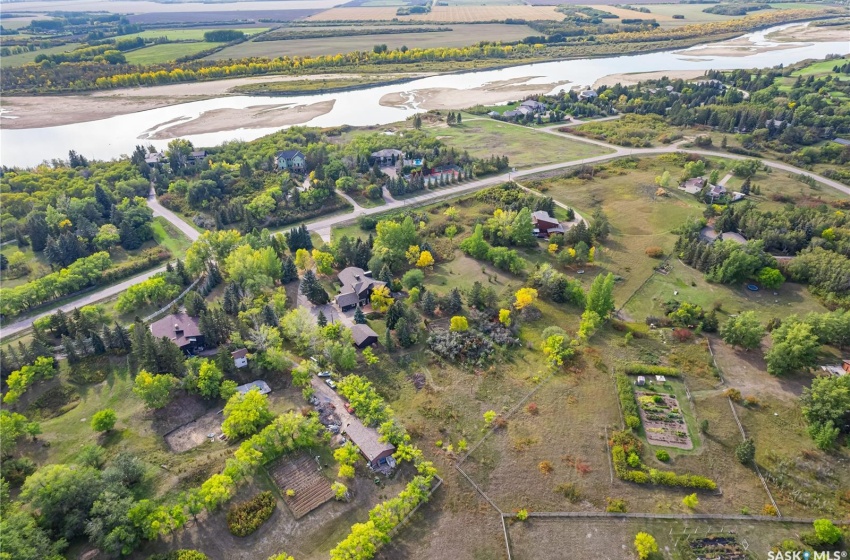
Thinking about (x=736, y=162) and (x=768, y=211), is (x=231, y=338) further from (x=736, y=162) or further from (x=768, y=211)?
(x=736, y=162)

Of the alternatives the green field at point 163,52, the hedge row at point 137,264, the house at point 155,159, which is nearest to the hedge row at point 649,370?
the hedge row at point 137,264

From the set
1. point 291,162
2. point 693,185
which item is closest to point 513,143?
point 693,185

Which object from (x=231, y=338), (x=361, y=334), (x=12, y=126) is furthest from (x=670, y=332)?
(x=12, y=126)

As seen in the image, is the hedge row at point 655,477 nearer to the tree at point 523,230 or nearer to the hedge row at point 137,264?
the tree at point 523,230

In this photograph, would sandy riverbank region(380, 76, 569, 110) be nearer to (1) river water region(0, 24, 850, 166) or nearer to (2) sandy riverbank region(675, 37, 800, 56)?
(1) river water region(0, 24, 850, 166)

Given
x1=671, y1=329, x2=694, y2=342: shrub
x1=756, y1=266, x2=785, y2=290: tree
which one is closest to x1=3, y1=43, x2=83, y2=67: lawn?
x1=671, y1=329, x2=694, y2=342: shrub

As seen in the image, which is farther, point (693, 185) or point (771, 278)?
point (693, 185)

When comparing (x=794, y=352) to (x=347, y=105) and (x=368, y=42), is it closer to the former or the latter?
(x=347, y=105)
